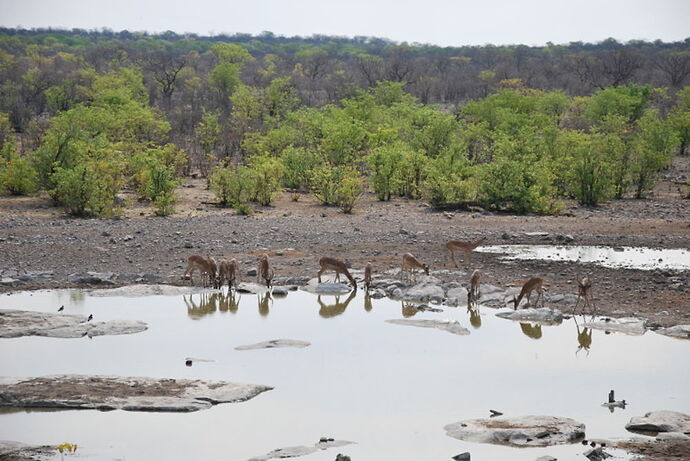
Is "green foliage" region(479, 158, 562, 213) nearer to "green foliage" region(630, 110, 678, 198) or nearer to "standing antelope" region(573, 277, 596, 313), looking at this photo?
"green foliage" region(630, 110, 678, 198)

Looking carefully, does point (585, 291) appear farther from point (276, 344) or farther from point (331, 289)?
point (276, 344)

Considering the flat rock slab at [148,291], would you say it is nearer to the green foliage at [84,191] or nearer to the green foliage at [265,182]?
the green foliage at [84,191]

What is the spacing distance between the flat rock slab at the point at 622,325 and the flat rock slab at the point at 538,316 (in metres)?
0.57

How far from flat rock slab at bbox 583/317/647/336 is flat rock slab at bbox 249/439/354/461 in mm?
6925

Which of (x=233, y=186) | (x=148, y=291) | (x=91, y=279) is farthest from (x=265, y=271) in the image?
(x=233, y=186)

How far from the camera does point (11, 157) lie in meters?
31.8

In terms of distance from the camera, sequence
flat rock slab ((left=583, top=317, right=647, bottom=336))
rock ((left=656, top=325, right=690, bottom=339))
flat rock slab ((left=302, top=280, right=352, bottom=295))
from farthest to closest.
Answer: flat rock slab ((left=302, top=280, right=352, bottom=295))
flat rock slab ((left=583, top=317, right=647, bottom=336))
rock ((left=656, top=325, right=690, bottom=339))

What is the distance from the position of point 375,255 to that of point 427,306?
425cm

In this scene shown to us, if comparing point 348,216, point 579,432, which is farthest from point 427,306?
point 348,216

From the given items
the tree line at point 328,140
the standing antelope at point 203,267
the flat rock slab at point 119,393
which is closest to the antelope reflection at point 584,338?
the flat rock slab at point 119,393

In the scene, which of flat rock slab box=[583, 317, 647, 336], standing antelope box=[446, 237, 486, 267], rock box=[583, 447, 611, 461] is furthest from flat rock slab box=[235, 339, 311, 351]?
standing antelope box=[446, 237, 486, 267]

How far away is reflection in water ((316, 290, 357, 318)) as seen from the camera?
17156 mm

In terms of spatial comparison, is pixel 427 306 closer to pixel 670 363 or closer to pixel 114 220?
pixel 670 363

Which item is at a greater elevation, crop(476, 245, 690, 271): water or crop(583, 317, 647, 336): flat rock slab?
crop(476, 245, 690, 271): water
